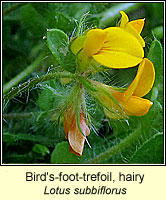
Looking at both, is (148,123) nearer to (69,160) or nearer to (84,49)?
(69,160)

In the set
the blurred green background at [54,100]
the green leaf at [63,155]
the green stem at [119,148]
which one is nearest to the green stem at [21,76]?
the blurred green background at [54,100]

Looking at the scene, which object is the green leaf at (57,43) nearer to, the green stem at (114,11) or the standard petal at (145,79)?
the standard petal at (145,79)

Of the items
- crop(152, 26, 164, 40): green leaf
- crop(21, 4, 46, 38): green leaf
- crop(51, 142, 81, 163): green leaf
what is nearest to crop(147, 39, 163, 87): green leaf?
crop(51, 142, 81, 163): green leaf

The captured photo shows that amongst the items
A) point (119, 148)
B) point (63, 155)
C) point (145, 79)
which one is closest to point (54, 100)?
point (63, 155)

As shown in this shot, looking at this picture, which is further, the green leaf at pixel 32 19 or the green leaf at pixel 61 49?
the green leaf at pixel 32 19

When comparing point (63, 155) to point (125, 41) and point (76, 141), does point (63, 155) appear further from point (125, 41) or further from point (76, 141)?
point (125, 41)

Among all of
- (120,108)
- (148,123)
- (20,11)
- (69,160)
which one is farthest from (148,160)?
(20,11)
